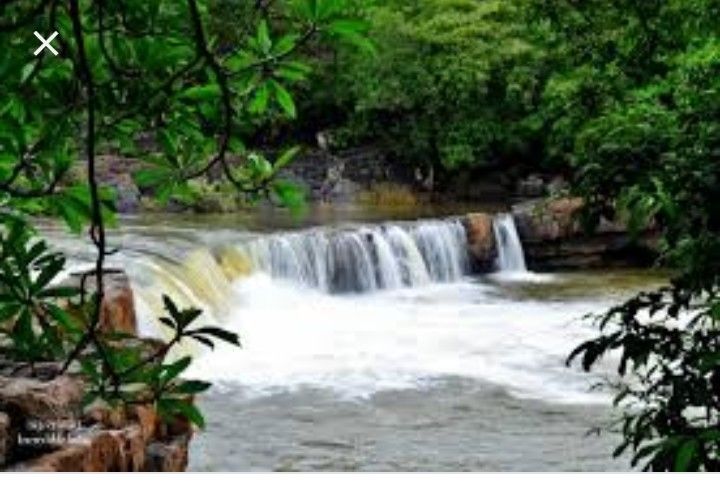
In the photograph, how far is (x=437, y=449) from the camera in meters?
5.43

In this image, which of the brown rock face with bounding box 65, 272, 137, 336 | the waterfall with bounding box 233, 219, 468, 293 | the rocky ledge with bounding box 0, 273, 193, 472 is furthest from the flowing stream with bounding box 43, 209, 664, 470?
the rocky ledge with bounding box 0, 273, 193, 472

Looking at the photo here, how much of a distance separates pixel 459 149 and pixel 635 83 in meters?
12.9

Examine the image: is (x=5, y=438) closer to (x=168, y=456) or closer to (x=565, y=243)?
(x=168, y=456)

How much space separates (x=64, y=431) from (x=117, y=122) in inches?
96.2

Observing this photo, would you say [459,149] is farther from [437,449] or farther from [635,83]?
[635,83]

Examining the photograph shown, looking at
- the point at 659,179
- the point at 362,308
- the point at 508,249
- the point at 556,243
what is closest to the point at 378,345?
the point at 362,308

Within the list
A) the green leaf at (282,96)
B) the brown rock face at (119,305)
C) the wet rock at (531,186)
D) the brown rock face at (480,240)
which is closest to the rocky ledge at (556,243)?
the brown rock face at (480,240)

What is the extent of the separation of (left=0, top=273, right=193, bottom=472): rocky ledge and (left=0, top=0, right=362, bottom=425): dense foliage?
1855 mm

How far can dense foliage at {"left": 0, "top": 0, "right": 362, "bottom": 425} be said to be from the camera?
3.31 ft

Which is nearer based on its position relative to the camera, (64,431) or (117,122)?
(117,122)

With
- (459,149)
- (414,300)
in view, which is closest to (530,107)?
(459,149)

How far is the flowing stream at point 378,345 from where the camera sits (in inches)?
214

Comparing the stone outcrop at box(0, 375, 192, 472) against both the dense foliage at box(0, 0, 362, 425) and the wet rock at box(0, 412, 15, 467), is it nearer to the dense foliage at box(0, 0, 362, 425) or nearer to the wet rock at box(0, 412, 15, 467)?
the wet rock at box(0, 412, 15, 467)

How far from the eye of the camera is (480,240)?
11305mm
